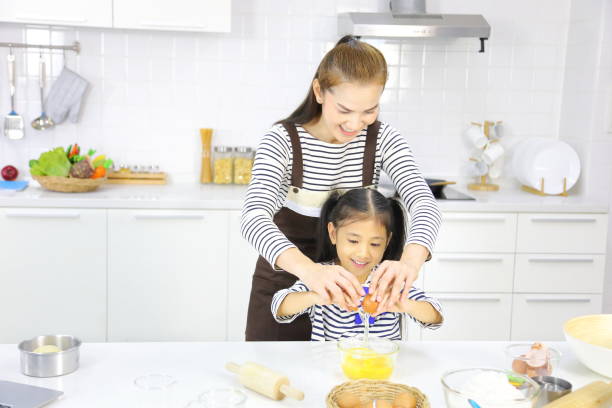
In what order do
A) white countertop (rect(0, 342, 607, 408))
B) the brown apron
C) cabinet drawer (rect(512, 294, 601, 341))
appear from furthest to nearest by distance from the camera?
cabinet drawer (rect(512, 294, 601, 341)), the brown apron, white countertop (rect(0, 342, 607, 408))

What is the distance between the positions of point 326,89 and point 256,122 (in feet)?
6.82

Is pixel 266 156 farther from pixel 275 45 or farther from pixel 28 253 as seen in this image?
pixel 275 45

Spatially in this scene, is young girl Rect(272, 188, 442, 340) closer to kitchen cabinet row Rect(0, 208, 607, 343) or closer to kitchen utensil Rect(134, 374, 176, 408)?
kitchen utensil Rect(134, 374, 176, 408)

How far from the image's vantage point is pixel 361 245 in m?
1.94

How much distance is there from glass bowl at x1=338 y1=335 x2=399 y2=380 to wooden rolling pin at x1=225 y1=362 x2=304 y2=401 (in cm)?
15

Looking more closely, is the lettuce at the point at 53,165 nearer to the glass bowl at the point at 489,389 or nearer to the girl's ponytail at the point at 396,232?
the girl's ponytail at the point at 396,232

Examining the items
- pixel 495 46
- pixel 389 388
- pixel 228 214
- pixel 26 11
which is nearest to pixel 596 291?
pixel 495 46

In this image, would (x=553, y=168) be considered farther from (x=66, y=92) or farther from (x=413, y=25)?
(x=66, y=92)

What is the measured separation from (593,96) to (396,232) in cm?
213

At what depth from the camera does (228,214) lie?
10.8ft

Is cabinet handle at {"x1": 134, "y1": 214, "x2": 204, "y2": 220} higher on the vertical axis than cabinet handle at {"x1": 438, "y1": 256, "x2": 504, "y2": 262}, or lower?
higher

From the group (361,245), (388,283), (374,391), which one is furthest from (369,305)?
(361,245)

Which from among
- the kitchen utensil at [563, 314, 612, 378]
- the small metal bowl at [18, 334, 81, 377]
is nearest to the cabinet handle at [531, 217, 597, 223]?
the kitchen utensil at [563, 314, 612, 378]

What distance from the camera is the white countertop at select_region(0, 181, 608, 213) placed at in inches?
126
